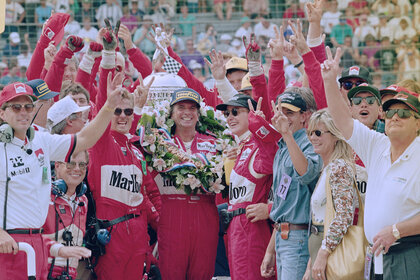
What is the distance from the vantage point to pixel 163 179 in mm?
7367

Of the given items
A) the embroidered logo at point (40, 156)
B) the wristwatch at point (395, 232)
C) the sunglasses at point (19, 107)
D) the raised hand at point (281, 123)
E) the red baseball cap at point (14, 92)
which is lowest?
the wristwatch at point (395, 232)

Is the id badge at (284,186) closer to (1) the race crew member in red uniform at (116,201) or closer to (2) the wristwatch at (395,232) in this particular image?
Result: (2) the wristwatch at (395,232)

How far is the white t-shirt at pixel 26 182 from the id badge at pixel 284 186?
1877 millimetres

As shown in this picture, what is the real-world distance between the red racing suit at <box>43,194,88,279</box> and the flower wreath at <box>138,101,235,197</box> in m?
1.04

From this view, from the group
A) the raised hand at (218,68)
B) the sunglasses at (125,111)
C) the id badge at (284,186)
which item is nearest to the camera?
the id badge at (284,186)

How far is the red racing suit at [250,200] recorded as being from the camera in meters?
6.66

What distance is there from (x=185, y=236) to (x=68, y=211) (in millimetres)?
1346

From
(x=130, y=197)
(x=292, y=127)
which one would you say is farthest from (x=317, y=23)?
(x=130, y=197)

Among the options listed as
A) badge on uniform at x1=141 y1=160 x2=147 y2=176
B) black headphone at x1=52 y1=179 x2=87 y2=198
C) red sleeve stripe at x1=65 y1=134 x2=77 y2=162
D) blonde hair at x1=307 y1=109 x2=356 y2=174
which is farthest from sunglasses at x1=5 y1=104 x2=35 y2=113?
blonde hair at x1=307 y1=109 x2=356 y2=174

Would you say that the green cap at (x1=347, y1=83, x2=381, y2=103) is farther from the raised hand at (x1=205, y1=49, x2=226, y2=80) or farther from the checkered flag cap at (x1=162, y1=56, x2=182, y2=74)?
the checkered flag cap at (x1=162, y1=56, x2=182, y2=74)

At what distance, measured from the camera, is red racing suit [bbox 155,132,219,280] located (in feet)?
23.6

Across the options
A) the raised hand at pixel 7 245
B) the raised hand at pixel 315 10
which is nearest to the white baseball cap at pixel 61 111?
the raised hand at pixel 7 245

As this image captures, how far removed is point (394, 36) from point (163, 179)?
7.64 metres

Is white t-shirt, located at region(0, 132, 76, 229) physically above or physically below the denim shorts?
above
